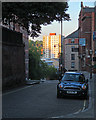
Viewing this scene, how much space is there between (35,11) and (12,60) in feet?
18.8

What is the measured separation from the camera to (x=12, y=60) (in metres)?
24.6

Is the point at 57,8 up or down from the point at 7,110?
up

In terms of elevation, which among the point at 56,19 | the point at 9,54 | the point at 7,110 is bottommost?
the point at 7,110

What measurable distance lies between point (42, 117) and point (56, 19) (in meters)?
15.1

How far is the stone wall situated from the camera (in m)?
22.4

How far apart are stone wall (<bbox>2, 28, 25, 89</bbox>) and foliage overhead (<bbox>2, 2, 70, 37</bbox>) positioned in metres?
2.01

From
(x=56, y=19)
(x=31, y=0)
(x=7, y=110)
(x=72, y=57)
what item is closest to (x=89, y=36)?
(x=72, y=57)

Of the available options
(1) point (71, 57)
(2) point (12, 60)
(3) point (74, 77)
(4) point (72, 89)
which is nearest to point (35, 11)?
(2) point (12, 60)

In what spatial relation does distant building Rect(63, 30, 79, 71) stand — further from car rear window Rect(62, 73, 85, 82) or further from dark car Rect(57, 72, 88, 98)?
dark car Rect(57, 72, 88, 98)

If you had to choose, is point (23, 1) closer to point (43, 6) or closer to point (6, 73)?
point (43, 6)

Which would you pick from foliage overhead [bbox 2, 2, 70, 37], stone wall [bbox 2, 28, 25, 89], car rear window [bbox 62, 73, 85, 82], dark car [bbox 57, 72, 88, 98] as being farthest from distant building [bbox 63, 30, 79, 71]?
dark car [bbox 57, 72, 88, 98]

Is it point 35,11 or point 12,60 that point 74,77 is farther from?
point 12,60

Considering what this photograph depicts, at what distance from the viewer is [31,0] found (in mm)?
19734

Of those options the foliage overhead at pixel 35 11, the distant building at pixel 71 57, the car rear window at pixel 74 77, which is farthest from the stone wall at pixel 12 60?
the distant building at pixel 71 57
